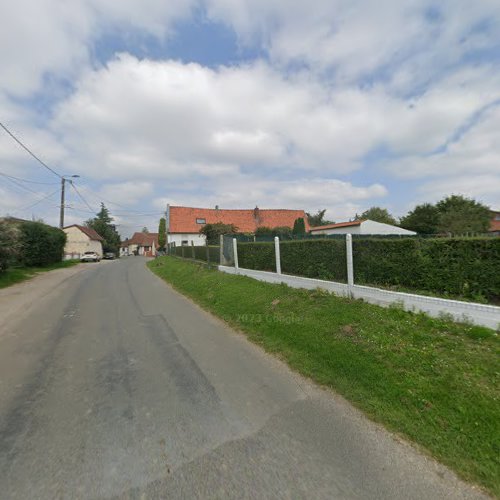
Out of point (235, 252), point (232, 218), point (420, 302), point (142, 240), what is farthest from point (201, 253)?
point (142, 240)

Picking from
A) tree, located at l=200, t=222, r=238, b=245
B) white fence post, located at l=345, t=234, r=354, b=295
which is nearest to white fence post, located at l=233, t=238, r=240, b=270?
white fence post, located at l=345, t=234, r=354, b=295

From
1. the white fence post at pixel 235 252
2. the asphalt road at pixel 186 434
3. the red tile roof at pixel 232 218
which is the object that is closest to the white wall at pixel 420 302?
the asphalt road at pixel 186 434

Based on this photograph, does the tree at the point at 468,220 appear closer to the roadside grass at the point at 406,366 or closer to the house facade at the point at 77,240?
the roadside grass at the point at 406,366

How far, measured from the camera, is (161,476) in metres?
2.00

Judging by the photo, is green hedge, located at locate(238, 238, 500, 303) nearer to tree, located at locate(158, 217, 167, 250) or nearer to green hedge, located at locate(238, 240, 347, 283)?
green hedge, located at locate(238, 240, 347, 283)

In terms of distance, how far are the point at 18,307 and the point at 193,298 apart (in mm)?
4967

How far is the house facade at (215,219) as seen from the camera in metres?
39.9

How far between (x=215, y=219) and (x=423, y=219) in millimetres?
28805

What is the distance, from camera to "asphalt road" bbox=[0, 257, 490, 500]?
192cm

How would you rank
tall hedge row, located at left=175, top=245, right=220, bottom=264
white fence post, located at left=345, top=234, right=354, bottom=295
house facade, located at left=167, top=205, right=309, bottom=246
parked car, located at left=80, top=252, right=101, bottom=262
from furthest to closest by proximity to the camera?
house facade, located at left=167, top=205, right=309, bottom=246 → parked car, located at left=80, top=252, right=101, bottom=262 → tall hedge row, located at left=175, top=245, right=220, bottom=264 → white fence post, located at left=345, top=234, right=354, bottom=295

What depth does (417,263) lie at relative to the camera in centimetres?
542

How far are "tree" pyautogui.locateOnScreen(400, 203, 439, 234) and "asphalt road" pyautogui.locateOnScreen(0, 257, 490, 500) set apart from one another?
117 ft

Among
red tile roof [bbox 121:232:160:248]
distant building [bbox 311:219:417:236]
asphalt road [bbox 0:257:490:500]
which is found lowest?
asphalt road [bbox 0:257:490:500]

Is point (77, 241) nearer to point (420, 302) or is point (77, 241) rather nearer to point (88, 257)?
point (88, 257)
